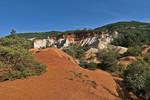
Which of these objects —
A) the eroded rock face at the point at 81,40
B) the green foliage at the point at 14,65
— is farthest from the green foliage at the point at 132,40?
the green foliage at the point at 14,65

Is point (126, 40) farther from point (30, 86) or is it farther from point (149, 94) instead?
point (30, 86)

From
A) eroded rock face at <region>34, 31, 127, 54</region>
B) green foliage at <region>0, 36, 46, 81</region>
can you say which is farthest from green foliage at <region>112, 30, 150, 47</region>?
green foliage at <region>0, 36, 46, 81</region>

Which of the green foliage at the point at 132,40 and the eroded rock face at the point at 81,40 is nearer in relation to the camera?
the green foliage at the point at 132,40

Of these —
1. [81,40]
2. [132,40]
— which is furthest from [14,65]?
[81,40]

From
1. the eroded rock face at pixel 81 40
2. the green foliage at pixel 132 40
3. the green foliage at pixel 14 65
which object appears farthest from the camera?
the eroded rock face at pixel 81 40

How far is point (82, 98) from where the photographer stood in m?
5.45

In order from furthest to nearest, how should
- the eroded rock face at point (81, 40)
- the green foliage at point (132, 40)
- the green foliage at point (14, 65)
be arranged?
the eroded rock face at point (81, 40) → the green foliage at point (132, 40) → the green foliage at point (14, 65)

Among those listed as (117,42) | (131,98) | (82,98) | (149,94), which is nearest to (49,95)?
(82,98)

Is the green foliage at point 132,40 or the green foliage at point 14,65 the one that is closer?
the green foliage at point 14,65

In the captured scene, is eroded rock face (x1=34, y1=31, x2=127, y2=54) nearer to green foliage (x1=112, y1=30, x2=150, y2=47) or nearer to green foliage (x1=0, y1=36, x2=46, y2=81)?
green foliage (x1=112, y1=30, x2=150, y2=47)

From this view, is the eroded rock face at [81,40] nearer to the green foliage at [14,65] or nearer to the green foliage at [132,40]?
the green foliage at [132,40]

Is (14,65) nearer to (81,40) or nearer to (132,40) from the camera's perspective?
(132,40)

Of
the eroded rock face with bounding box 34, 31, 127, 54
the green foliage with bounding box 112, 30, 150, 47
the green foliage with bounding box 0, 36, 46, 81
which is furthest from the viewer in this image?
the eroded rock face with bounding box 34, 31, 127, 54

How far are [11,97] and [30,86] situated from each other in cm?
144
